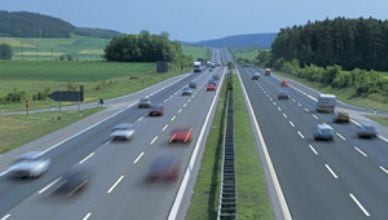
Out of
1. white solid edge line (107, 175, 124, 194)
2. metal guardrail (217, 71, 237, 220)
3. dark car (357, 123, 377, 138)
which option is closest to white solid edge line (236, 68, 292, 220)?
metal guardrail (217, 71, 237, 220)

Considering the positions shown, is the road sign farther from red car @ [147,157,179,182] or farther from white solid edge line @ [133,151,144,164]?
red car @ [147,157,179,182]

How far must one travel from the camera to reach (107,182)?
35281 mm

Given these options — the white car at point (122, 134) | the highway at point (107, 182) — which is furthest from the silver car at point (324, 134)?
the white car at point (122, 134)

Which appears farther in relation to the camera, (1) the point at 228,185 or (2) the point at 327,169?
(2) the point at 327,169

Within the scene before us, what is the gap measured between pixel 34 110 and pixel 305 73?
310 ft

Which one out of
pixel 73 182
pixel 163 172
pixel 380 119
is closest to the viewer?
pixel 73 182

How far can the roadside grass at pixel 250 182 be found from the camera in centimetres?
2728

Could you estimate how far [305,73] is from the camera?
162 metres

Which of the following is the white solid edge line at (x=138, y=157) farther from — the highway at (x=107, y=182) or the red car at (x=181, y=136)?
the red car at (x=181, y=136)

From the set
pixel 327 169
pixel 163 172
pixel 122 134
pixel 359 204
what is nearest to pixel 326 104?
pixel 122 134

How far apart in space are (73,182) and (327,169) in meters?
15.7

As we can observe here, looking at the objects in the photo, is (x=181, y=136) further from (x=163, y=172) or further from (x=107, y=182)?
(x=107, y=182)

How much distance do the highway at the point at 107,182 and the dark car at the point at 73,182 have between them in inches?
16.5

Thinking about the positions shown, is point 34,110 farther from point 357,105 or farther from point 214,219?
point 214,219
